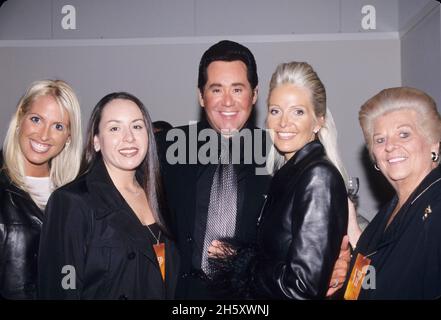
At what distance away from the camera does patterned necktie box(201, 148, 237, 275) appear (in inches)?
82.9

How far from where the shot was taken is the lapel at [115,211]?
187 centimetres

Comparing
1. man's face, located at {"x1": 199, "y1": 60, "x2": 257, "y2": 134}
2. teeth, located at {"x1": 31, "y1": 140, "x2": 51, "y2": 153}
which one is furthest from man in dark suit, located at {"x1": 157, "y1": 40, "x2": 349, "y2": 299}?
teeth, located at {"x1": 31, "y1": 140, "x2": 51, "y2": 153}

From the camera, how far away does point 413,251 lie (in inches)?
63.5

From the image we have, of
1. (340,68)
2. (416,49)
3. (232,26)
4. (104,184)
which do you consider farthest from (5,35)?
(416,49)

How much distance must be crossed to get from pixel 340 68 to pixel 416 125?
244 centimetres

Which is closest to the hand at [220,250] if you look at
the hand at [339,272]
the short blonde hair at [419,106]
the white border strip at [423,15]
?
the hand at [339,272]

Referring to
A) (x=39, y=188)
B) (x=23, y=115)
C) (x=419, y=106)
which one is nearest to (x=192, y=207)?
(x=39, y=188)

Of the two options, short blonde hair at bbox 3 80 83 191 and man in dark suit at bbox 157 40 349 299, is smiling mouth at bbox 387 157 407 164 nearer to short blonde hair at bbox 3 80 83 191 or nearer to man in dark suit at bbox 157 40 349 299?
man in dark suit at bbox 157 40 349 299

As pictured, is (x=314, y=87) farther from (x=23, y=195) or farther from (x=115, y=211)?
(x=23, y=195)

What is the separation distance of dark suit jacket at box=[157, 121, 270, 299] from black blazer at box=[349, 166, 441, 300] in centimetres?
59

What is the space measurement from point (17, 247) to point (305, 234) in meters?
1.30

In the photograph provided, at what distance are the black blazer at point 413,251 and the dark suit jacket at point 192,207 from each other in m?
0.59
